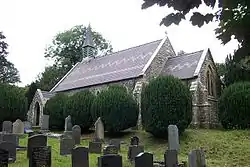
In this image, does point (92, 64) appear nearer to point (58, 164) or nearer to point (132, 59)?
point (132, 59)

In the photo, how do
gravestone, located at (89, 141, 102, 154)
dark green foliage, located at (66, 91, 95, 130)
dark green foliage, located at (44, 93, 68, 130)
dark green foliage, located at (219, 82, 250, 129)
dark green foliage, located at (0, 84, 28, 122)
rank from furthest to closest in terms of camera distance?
Result: dark green foliage, located at (44, 93, 68, 130) < dark green foliage, located at (66, 91, 95, 130) < dark green foliage, located at (0, 84, 28, 122) < dark green foliage, located at (219, 82, 250, 129) < gravestone, located at (89, 141, 102, 154)

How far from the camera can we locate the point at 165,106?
1686 centimetres

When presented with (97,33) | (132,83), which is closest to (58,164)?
(132,83)

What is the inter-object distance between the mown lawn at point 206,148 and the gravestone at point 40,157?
1117mm

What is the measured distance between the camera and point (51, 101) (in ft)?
83.1

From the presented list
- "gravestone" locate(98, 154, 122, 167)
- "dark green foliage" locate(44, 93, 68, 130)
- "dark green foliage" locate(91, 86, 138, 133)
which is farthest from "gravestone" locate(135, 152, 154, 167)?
"dark green foliage" locate(44, 93, 68, 130)

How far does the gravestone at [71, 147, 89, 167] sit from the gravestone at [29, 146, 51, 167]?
2.29 ft

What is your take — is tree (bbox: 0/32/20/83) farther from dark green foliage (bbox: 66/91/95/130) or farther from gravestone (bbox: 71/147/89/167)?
gravestone (bbox: 71/147/89/167)

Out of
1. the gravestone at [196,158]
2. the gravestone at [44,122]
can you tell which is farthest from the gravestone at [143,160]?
the gravestone at [44,122]

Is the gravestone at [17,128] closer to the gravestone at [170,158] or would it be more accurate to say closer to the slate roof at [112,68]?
the gravestone at [170,158]

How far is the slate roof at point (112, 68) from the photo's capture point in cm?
2517

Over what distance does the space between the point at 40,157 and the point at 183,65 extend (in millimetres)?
17815

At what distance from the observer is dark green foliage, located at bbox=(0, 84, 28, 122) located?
69.7ft

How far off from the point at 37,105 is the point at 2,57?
18.3m
